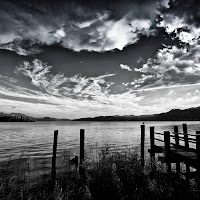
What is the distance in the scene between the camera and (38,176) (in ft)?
38.0

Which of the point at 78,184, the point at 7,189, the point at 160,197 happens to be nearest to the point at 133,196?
the point at 160,197

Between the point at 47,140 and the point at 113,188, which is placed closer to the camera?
the point at 113,188

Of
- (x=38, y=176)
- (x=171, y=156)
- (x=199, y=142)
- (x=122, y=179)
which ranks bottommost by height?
(x=38, y=176)

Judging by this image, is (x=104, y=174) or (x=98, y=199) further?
(x=104, y=174)

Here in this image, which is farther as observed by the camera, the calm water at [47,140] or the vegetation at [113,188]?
the calm water at [47,140]

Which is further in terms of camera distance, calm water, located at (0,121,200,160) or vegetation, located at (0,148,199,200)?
calm water, located at (0,121,200,160)

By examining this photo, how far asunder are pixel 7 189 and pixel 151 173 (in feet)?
21.8

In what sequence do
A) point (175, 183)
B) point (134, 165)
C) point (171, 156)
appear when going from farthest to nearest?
point (134, 165)
point (171, 156)
point (175, 183)

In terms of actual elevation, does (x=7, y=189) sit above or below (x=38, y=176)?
above

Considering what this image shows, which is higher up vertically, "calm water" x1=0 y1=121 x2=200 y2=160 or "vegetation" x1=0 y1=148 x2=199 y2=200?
"vegetation" x1=0 y1=148 x2=199 y2=200

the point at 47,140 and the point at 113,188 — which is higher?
the point at 113,188

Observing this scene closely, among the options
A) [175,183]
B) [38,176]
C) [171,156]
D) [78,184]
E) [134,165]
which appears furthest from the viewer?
[38,176]

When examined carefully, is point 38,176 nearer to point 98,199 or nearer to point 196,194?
point 98,199

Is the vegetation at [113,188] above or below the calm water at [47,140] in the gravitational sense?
above
